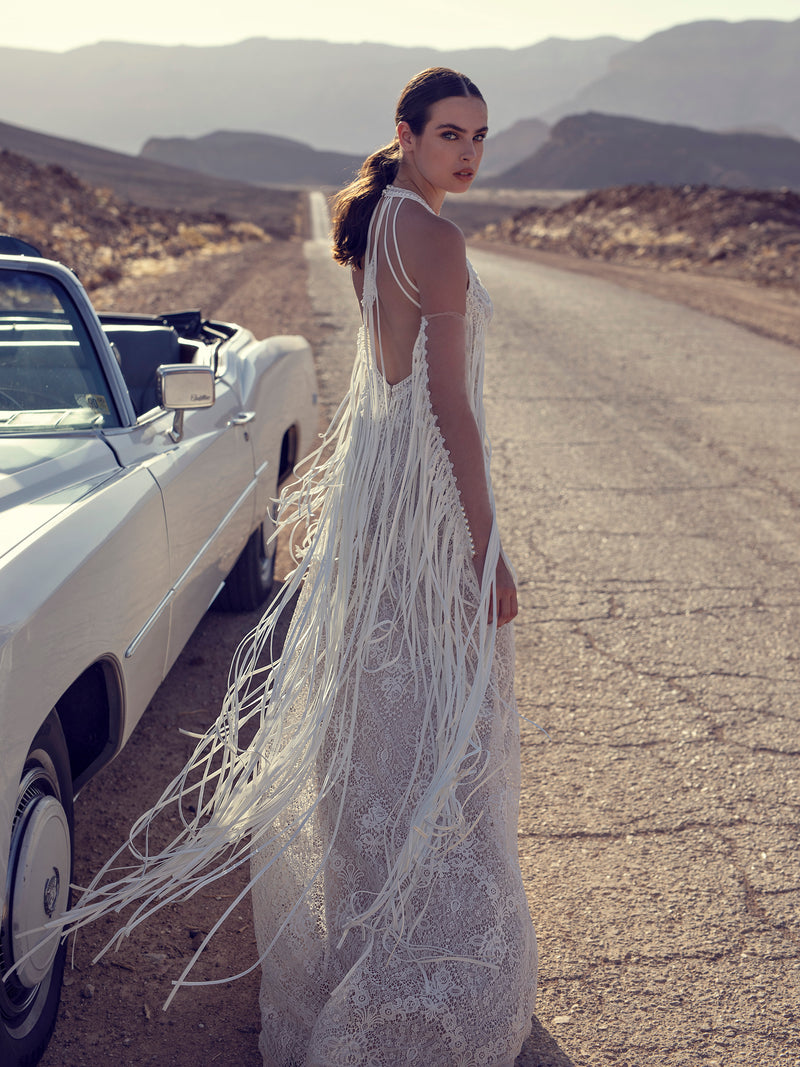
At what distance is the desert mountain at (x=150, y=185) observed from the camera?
44.6 metres

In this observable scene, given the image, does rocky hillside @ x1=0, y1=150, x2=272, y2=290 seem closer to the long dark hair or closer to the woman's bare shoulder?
the long dark hair

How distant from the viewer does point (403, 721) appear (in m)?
1.86

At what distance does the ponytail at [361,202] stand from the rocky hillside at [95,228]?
39.0 ft

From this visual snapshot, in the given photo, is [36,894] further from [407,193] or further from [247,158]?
[247,158]

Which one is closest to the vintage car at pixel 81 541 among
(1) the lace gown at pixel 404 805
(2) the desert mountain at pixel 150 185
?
(1) the lace gown at pixel 404 805

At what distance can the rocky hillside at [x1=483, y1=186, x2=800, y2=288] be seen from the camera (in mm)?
17359

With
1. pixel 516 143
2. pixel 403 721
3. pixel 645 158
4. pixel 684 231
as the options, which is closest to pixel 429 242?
pixel 403 721

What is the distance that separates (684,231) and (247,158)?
134 m

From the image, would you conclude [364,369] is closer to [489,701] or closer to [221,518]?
[489,701]

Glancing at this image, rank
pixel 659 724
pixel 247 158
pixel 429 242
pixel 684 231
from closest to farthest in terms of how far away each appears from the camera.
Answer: pixel 429 242 → pixel 659 724 → pixel 684 231 → pixel 247 158

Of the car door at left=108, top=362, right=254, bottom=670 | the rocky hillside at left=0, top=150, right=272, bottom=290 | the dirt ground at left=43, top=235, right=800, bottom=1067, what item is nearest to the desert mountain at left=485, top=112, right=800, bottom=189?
the rocky hillside at left=0, top=150, right=272, bottom=290

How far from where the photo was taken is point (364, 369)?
2.03 m

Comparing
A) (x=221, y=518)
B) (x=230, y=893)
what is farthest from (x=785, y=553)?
(x=230, y=893)

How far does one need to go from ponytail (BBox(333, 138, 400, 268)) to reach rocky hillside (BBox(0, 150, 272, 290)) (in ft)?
39.0
